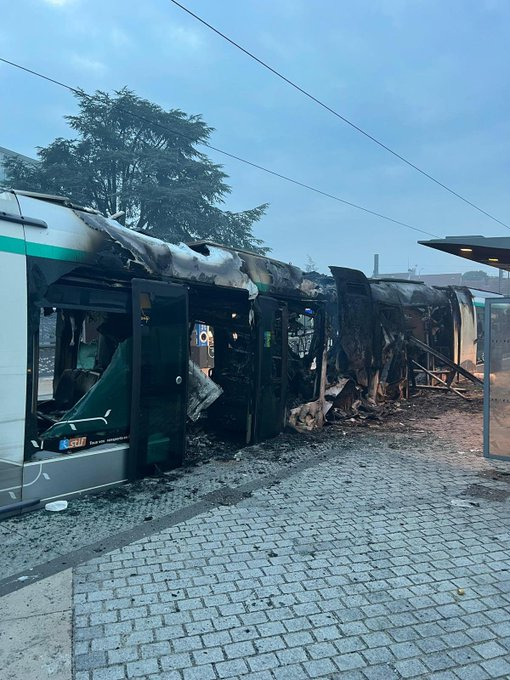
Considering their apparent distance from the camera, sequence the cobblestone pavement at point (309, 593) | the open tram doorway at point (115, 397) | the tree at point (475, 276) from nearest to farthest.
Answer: the cobblestone pavement at point (309, 593)
the open tram doorway at point (115, 397)
the tree at point (475, 276)

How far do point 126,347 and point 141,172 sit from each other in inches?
993

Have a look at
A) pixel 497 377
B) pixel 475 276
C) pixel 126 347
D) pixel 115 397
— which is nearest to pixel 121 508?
pixel 115 397

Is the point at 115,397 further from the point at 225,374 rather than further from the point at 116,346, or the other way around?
the point at 225,374

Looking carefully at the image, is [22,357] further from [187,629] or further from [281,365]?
[281,365]

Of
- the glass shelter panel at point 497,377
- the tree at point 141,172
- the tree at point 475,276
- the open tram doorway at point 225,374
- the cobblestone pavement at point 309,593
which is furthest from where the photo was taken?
the tree at point 475,276

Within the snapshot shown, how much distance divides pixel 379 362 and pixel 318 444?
11.1 feet

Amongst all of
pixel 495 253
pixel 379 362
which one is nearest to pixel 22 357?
pixel 495 253

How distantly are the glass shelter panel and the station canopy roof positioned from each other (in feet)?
2.36

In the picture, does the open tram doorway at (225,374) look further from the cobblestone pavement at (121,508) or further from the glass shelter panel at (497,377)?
the glass shelter panel at (497,377)

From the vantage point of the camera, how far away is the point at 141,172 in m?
27.8

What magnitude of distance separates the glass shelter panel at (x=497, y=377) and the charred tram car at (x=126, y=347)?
2.86m

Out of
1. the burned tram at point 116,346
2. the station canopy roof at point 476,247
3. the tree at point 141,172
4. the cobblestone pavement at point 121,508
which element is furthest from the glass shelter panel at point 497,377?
the tree at point 141,172

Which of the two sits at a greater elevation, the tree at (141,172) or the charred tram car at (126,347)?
the tree at (141,172)

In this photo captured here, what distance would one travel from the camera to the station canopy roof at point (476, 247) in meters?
6.04
